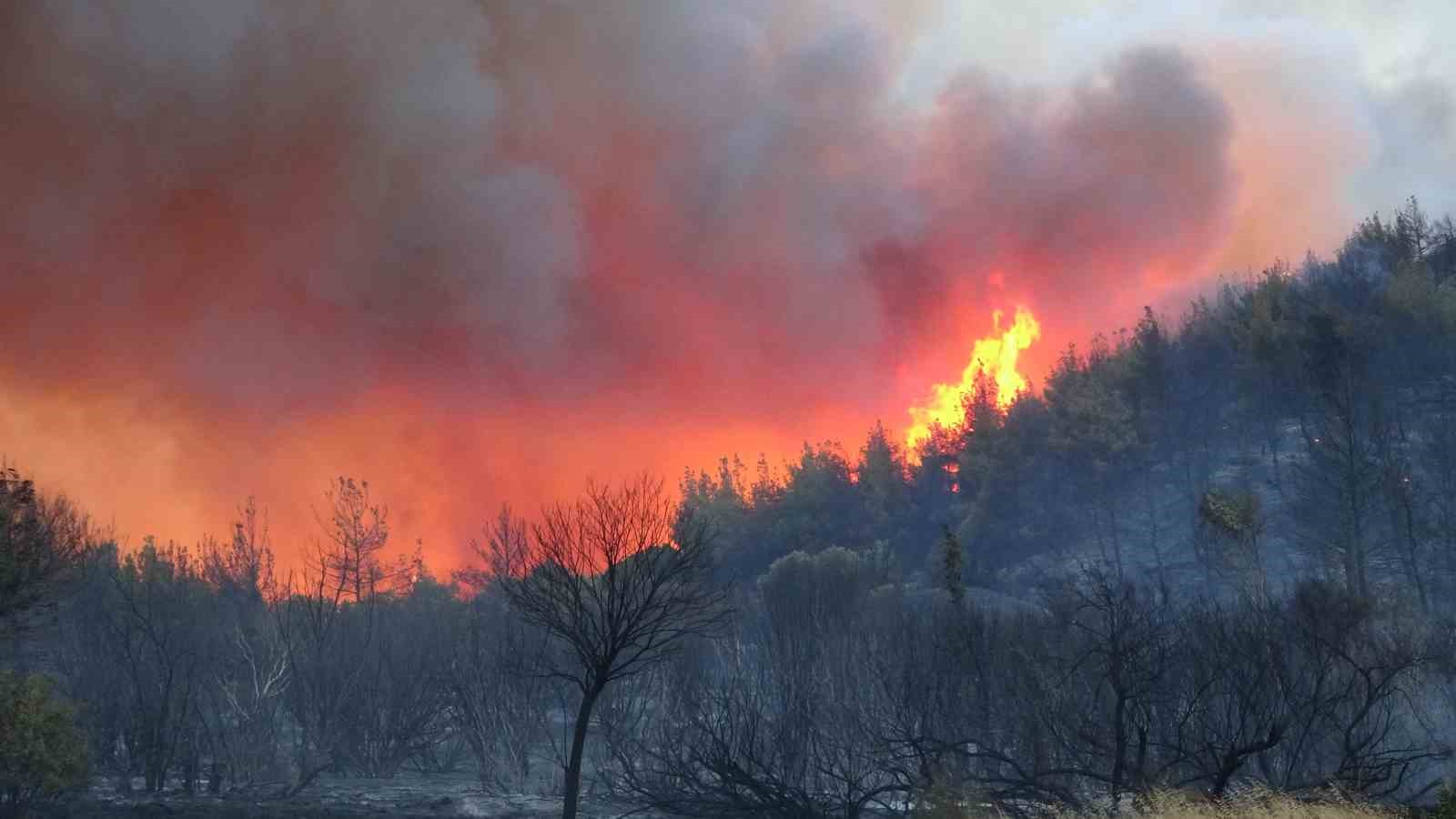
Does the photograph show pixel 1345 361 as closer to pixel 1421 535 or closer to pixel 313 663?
pixel 1421 535

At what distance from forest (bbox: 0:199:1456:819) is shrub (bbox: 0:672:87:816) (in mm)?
94

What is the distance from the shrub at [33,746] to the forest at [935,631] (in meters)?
0.09

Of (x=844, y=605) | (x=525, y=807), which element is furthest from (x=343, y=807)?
(x=844, y=605)

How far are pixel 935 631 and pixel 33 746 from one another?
110 ft

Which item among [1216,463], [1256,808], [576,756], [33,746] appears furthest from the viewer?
[1216,463]

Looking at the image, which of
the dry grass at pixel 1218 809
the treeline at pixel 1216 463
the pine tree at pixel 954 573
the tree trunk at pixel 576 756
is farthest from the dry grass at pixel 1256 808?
the treeline at pixel 1216 463

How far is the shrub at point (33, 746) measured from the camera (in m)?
30.9

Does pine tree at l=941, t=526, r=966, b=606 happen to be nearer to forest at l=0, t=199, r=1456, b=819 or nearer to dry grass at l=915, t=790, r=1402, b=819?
→ forest at l=0, t=199, r=1456, b=819

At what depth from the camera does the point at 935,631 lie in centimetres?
5072

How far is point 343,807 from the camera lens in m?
40.9

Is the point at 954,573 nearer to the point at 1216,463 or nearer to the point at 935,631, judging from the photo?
the point at 935,631

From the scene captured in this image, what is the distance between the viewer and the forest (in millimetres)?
31250

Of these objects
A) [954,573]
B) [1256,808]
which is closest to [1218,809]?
[1256,808]

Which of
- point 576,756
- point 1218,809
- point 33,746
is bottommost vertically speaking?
point 1218,809
